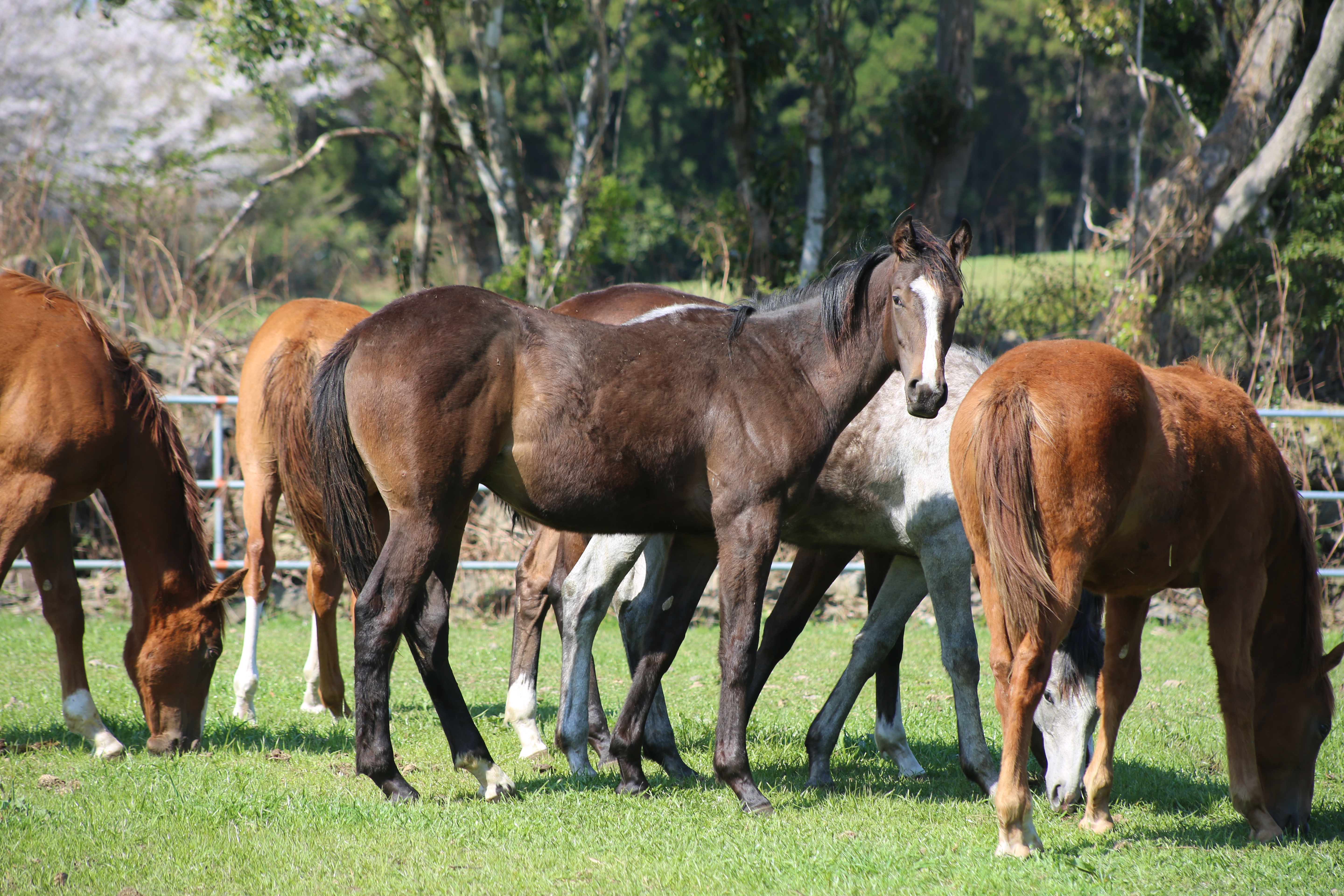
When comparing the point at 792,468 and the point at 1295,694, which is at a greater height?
the point at 792,468

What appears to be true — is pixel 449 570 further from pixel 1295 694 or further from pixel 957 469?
pixel 1295 694

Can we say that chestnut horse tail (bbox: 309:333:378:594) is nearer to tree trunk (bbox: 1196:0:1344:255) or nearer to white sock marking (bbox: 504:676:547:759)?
white sock marking (bbox: 504:676:547:759)

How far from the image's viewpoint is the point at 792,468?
4117mm

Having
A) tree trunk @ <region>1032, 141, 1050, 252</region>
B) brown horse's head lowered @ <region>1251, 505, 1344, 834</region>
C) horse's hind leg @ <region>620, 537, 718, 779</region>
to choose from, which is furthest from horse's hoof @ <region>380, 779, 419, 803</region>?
tree trunk @ <region>1032, 141, 1050, 252</region>

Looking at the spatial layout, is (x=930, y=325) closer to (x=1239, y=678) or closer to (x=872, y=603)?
(x=1239, y=678)

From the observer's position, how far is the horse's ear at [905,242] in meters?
3.87

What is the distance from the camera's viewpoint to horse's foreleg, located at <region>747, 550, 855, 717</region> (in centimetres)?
505

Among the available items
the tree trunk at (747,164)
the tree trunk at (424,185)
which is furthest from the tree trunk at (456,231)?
the tree trunk at (747,164)

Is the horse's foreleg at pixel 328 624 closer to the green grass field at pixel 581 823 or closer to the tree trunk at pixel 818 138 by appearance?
the green grass field at pixel 581 823

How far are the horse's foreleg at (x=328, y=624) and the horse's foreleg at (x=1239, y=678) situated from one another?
13.5 ft

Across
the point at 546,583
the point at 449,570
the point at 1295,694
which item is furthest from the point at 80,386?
the point at 1295,694

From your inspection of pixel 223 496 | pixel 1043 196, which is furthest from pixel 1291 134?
pixel 1043 196

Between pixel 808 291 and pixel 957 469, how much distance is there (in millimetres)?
1229

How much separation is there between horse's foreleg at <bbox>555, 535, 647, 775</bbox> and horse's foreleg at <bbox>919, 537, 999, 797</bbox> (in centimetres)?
134
